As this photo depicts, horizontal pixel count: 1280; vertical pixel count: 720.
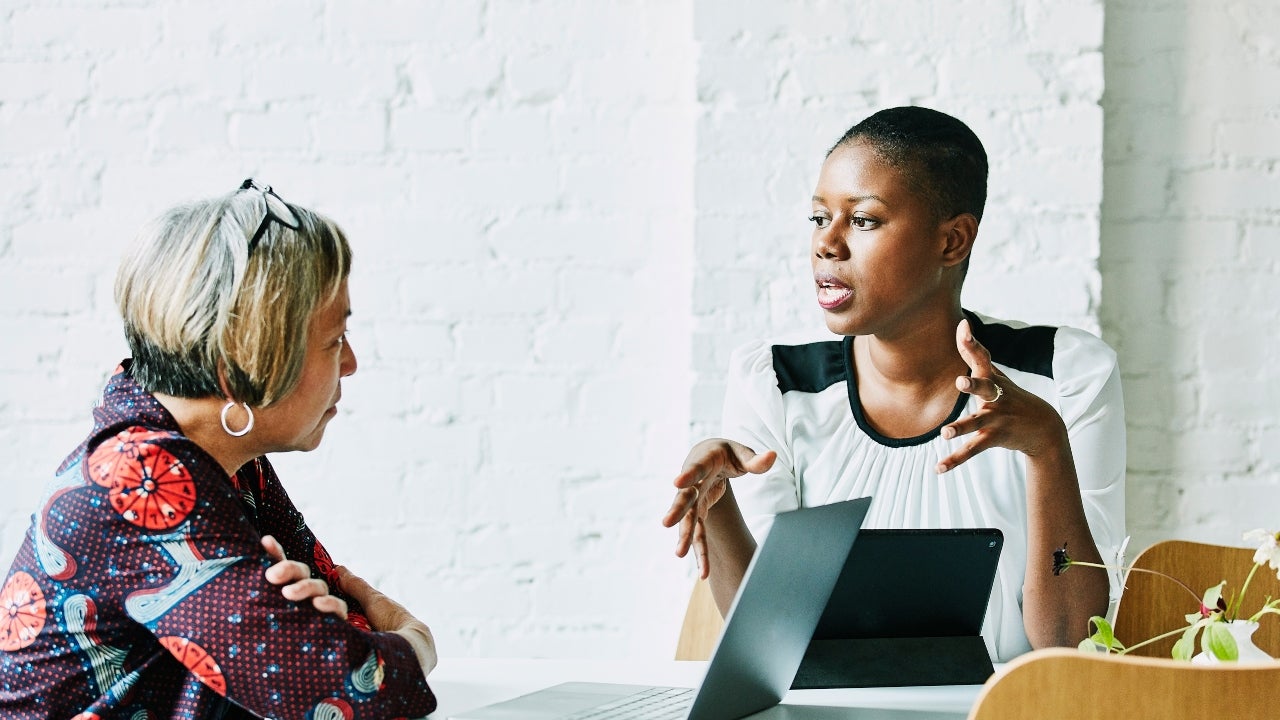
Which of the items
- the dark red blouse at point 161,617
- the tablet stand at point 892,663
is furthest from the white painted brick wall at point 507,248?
the dark red blouse at point 161,617


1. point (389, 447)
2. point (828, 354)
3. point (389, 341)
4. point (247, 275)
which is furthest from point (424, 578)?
point (247, 275)

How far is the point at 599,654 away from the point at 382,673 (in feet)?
3.67

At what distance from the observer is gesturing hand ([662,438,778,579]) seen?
1271 mm

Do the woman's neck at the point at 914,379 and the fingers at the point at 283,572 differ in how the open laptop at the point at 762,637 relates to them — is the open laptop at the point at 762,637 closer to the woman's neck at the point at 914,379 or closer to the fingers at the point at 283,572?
the fingers at the point at 283,572

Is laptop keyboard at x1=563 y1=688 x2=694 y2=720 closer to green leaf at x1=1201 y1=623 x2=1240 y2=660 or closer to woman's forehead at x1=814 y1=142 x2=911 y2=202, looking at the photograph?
green leaf at x1=1201 y1=623 x2=1240 y2=660

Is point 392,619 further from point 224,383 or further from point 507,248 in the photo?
point 507,248

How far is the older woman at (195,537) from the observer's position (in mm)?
931

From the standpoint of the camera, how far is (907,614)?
115 centimetres

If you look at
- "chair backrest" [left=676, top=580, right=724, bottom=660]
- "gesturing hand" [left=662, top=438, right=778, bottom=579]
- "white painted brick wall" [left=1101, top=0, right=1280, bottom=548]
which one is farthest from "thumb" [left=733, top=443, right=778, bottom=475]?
"white painted brick wall" [left=1101, top=0, right=1280, bottom=548]

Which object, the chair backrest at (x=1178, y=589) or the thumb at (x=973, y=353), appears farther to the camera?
the chair backrest at (x=1178, y=589)

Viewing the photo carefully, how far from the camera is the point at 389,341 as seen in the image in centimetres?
200

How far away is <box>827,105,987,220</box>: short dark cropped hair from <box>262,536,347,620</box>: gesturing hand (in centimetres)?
94

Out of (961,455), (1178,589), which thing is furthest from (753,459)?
(1178,589)

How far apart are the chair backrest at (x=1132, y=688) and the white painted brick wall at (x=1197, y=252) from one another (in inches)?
53.8
